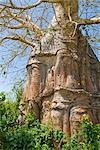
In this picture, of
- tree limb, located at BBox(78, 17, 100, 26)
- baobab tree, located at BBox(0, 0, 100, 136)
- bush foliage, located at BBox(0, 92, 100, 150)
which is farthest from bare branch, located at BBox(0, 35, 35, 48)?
bush foliage, located at BBox(0, 92, 100, 150)

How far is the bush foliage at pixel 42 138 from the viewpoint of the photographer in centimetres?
475

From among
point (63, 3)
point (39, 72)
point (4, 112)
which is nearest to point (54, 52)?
point (39, 72)

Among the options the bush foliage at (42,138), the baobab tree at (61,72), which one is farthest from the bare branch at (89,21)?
the bush foliage at (42,138)

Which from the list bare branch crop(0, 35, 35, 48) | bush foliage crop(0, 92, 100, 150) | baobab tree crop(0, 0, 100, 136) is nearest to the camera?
bush foliage crop(0, 92, 100, 150)

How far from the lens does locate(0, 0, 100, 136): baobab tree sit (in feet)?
20.7

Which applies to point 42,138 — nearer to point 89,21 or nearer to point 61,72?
point 61,72

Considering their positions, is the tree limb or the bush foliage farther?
the tree limb

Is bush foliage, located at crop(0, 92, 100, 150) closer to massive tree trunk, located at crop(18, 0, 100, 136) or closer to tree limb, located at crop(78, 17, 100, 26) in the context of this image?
massive tree trunk, located at crop(18, 0, 100, 136)

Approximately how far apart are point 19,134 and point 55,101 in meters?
1.66

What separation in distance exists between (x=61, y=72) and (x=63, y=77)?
0.10m

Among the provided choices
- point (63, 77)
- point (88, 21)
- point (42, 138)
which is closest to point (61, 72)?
point (63, 77)

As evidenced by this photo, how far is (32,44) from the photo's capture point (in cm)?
748

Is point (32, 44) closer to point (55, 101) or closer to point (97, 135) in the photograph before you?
point (55, 101)

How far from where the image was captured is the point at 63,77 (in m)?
6.60
